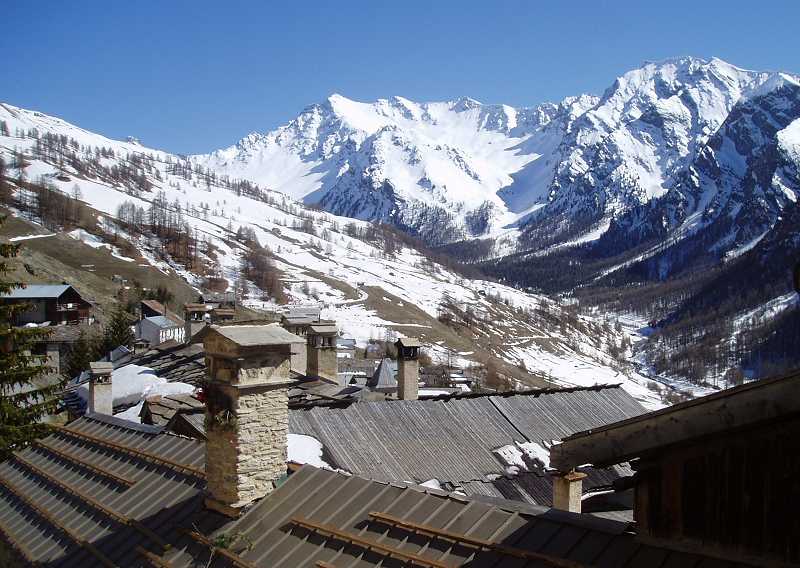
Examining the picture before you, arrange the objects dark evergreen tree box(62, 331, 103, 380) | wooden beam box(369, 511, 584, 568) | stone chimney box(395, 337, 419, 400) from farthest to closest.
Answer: dark evergreen tree box(62, 331, 103, 380) → stone chimney box(395, 337, 419, 400) → wooden beam box(369, 511, 584, 568)

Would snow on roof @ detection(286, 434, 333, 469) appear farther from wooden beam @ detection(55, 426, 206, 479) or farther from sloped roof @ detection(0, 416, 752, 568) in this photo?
wooden beam @ detection(55, 426, 206, 479)

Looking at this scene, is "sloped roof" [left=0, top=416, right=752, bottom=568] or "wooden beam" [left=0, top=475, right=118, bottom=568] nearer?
"sloped roof" [left=0, top=416, right=752, bottom=568]

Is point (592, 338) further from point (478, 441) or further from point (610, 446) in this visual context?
point (610, 446)

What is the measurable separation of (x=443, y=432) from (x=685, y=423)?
14.2 meters

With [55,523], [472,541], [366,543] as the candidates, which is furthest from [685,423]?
[55,523]

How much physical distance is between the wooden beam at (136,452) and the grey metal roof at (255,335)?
3.02m

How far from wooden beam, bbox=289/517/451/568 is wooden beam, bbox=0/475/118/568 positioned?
3278 mm

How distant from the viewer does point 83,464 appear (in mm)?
14281

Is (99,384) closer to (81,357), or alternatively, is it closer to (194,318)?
(194,318)

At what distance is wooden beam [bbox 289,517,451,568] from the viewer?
25.5ft

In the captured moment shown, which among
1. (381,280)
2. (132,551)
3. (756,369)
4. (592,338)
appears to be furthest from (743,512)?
(592,338)

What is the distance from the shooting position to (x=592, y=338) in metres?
192

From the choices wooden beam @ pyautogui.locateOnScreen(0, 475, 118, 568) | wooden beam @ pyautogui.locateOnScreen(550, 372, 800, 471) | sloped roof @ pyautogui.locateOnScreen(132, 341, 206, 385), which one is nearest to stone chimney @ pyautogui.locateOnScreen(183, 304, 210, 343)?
sloped roof @ pyautogui.locateOnScreen(132, 341, 206, 385)

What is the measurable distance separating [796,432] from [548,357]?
5269 inches
